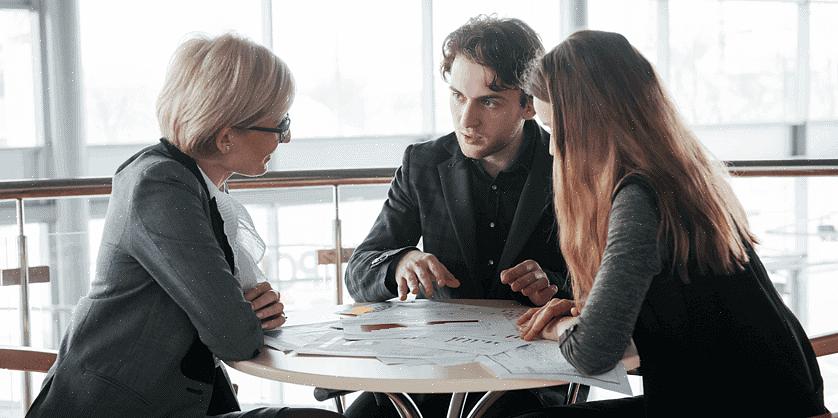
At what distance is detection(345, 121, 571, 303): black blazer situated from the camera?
6.62ft

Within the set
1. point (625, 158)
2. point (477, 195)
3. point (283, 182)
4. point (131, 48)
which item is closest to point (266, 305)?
point (477, 195)

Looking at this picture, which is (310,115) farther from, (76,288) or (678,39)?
(678,39)

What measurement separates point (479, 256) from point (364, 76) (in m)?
5.34

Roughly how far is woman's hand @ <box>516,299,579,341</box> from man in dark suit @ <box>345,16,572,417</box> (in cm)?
37

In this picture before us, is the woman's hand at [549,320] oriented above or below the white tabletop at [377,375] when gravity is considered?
above

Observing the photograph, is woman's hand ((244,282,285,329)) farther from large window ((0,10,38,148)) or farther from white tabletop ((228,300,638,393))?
large window ((0,10,38,148))

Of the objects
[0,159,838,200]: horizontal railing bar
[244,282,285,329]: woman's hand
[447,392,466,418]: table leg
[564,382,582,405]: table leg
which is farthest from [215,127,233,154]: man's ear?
[0,159,838,200]: horizontal railing bar

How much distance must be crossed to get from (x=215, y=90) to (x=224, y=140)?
0.33ft

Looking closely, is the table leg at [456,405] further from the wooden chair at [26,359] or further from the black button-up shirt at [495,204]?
the wooden chair at [26,359]

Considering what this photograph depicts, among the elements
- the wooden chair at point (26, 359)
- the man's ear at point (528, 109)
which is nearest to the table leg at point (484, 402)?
the man's ear at point (528, 109)

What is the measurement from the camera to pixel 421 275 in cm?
186

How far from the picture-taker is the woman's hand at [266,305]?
1692 millimetres

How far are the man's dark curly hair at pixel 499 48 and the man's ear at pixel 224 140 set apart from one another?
0.67m

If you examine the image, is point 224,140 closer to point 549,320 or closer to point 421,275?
point 421,275
